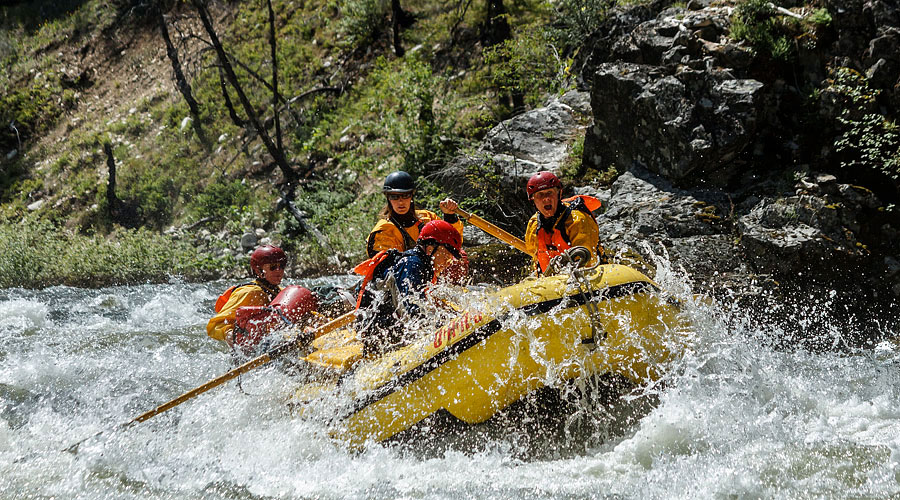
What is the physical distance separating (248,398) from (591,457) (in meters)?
2.77

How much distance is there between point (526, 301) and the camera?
393 centimetres

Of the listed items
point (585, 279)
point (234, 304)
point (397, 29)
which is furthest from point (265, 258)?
point (397, 29)

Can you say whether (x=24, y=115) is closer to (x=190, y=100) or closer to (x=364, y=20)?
(x=190, y=100)

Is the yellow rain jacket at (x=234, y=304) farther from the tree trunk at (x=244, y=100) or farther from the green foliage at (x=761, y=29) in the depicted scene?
the tree trunk at (x=244, y=100)

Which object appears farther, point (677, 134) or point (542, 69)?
point (542, 69)

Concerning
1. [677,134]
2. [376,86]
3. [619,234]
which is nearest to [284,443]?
[619,234]

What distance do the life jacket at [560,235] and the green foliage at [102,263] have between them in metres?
7.70

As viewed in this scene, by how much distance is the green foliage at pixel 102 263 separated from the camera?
1165 centimetres

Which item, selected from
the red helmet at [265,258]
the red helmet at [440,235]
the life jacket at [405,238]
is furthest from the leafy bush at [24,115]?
the red helmet at [440,235]

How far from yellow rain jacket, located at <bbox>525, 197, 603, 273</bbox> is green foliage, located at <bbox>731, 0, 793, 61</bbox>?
10.3 ft

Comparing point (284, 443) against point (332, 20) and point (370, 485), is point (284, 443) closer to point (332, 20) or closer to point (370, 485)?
point (370, 485)

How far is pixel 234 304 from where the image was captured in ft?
17.4

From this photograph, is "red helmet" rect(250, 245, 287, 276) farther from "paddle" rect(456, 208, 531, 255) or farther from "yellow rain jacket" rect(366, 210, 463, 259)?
"paddle" rect(456, 208, 531, 255)

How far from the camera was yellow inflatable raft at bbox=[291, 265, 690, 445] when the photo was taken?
3934 millimetres
